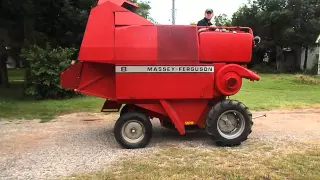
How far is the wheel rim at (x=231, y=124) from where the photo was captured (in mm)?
7512

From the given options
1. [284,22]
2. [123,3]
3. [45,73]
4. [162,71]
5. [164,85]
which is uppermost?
[284,22]

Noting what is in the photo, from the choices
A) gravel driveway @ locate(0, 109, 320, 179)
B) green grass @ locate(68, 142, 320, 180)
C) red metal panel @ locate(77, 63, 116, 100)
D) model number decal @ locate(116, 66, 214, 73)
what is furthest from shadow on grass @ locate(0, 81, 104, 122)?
green grass @ locate(68, 142, 320, 180)

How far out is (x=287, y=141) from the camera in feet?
25.6

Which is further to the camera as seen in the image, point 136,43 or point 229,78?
point 229,78

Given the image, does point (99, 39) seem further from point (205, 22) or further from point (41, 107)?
point (41, 107)

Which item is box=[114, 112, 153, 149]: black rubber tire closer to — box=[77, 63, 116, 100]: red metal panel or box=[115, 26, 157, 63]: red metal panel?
box=[77, 63, 116, 100]: red metal panel

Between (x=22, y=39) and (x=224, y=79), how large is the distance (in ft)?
45.6

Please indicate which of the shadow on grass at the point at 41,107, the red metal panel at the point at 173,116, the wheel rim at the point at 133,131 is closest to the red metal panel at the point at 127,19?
the red metal panel at the point at 173,116

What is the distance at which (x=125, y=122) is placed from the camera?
7371 mm

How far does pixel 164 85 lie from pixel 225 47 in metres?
1.26

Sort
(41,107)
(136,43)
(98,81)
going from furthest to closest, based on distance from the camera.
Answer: (41,107)
(98,81)
(136,43)

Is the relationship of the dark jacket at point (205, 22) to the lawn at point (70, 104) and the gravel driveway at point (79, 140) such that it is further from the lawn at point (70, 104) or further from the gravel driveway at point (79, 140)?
the lawn at point (70, 104)

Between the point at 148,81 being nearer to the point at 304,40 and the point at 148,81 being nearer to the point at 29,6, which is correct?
the point at 29,6

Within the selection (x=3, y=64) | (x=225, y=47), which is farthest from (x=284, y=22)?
(x=225, y=47)
